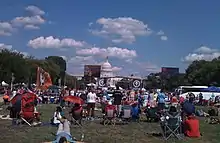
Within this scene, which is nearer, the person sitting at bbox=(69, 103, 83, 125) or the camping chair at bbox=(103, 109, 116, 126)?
the person sitting at bbox=(69, 103, 83, 125)

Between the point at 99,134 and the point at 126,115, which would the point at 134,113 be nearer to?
the point at 126,115

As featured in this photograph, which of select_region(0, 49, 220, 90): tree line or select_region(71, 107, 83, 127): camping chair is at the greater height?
select_region(0, 49, 220, 90): tree line

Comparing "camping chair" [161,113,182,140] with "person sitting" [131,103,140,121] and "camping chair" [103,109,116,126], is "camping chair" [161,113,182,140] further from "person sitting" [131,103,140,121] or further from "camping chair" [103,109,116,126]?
"person sitting" [131,103,140,121]

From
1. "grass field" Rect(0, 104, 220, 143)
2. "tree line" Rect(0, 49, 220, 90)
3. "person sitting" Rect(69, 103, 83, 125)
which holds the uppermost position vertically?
"tree line" Rect(0, 49, 220, 90)

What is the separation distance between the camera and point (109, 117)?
850 inches

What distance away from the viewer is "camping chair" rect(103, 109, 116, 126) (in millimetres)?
21473

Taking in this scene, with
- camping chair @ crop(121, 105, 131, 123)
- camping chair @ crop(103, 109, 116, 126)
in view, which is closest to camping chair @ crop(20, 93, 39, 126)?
camping chair @ crop(103, 109, 116, 126)

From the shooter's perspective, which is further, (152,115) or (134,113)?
(152,115)

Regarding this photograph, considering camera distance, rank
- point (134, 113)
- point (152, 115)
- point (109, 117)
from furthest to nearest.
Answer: point (152, 115)
point (134, 113)
point (109, 117)

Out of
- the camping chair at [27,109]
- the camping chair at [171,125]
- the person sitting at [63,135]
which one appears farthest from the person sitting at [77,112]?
the person sitting at [63,135]

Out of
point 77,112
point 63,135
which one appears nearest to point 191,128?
point 77,112

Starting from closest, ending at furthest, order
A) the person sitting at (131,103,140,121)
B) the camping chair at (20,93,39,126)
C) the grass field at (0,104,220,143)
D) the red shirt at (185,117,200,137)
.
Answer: the grass field at (0,104,220,143) < the red shirt at (185,117,200,137) < the camping chair at (20,93,39,126) < the person sitting at (131,103,140,121)

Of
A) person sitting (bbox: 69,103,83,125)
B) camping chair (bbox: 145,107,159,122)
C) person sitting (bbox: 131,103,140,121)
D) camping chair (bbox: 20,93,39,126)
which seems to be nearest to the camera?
camping chair (bbox: 20,93,39,126)

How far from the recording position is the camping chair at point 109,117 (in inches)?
845
